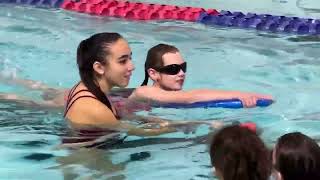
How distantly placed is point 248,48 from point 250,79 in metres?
1.23

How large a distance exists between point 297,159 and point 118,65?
1.79 metres

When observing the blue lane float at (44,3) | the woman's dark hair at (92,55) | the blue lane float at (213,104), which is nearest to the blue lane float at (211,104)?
the blue lane float at (213,104)

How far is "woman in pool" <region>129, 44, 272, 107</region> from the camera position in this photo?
4.79m

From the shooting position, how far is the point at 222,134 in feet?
7.63

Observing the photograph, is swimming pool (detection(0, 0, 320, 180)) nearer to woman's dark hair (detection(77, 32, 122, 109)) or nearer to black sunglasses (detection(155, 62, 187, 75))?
black sunglasses (detection(155, 62, 187, 75))

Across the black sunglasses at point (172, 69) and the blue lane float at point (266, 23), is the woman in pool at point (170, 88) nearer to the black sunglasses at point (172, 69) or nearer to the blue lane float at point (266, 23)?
the black sunglasses at point (172, 69)

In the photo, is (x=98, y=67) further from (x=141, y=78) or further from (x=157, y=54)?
(x=141, y=78)

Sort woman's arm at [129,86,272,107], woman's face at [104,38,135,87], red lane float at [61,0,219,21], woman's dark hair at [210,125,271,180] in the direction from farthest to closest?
1. red lane float at [61,0,219,21]
2. woman's arm at [129,86,272,107]
3. woman's face at [104,38,135,87]
4. woman's dark hair at [210,125,271,180]

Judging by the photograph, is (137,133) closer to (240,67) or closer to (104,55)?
(104,55)

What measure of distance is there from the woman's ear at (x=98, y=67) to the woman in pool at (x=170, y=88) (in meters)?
0.93

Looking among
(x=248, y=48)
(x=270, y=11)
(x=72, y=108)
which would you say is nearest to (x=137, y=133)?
(x=72, y=108)

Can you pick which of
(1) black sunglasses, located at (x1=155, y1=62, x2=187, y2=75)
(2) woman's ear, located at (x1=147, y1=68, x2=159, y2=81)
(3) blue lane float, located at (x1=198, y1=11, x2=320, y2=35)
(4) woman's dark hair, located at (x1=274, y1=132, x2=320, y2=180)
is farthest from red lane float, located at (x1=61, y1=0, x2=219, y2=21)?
(4) woman's dark hair, located at (x1=274, y1=132, x2=320, y2=180)

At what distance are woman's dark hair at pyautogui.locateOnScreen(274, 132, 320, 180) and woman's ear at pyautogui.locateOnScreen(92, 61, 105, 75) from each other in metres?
1.70

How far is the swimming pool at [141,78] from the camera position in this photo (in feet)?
12.5
